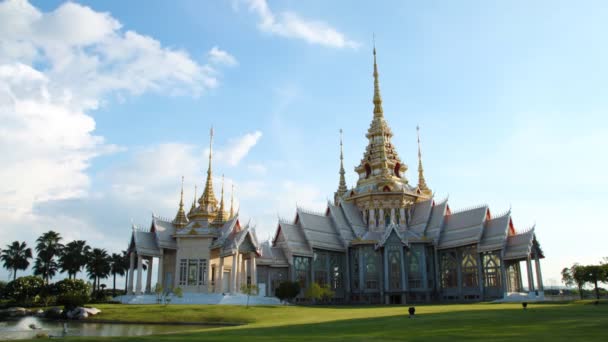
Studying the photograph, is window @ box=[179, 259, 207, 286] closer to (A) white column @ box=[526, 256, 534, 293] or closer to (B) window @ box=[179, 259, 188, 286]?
(B) window @ box=[179, 259, 188, 286]

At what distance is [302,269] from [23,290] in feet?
89.8

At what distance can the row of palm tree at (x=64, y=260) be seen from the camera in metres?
54.6

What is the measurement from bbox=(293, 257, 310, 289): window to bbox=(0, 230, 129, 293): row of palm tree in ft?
63.2

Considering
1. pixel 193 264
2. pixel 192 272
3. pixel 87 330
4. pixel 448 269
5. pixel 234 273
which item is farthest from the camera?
pixel 448 269

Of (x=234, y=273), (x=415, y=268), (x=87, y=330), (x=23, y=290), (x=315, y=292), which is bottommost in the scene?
(x=87, y=330)

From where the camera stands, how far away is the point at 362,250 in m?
55.6

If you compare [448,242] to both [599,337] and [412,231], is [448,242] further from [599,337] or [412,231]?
[599,337]

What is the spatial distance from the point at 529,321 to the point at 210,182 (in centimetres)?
3872

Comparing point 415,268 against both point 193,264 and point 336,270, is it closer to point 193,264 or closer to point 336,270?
point 336,270

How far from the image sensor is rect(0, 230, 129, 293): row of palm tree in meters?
54.6

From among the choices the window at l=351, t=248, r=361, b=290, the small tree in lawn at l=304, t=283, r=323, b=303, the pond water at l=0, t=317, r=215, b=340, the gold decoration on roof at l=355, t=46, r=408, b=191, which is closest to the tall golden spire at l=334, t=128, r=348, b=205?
the gold decoration on roof at l=355, t=46, r=408, b=191

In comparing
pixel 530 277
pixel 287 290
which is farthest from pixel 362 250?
pixel 530 277

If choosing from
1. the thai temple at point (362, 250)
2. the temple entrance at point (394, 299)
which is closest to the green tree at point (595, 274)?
the thai temple at point (362, 250)

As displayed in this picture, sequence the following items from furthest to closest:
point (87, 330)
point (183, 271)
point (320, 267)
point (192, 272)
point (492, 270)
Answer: point (320, 267) → point (492, 270) → point (183, 271) → point (192, 272) → point (87, 330)
